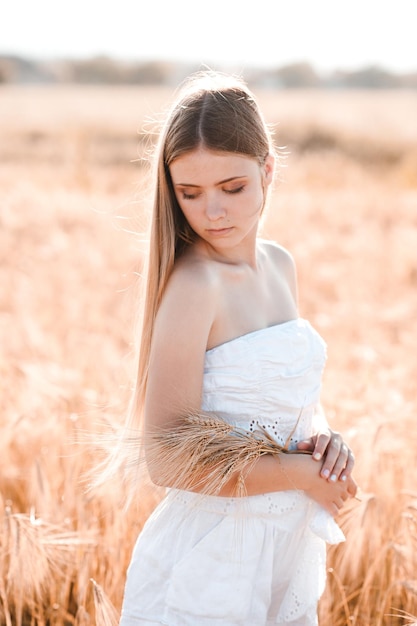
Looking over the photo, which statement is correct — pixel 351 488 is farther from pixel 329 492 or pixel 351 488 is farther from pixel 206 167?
pixel 206 167

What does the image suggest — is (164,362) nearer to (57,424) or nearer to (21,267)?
(57,424)

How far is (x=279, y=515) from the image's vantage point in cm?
160

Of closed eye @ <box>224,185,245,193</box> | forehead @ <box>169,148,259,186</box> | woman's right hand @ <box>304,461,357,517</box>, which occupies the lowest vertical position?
woman's right hand @ <box>304,461,357,517</box>

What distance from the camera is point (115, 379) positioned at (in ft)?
8.81

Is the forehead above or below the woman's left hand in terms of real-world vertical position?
above

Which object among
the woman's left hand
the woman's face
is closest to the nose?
the woman's face

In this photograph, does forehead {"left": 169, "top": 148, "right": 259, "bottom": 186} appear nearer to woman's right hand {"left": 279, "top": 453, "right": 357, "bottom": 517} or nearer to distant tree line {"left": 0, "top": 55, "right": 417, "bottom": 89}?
woman's right hand {"left": 279, "top": 453, "right": 357, "bottom": 517}

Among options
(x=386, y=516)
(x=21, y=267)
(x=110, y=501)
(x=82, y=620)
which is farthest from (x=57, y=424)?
(x=21, y=267)

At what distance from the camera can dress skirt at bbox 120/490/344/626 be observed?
5.04ft

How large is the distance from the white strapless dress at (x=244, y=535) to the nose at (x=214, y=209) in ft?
0.80

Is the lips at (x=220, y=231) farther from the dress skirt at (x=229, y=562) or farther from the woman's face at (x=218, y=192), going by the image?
the dress skirt at (x=229, y=562)

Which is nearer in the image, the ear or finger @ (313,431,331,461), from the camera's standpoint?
finger @ (313,431,331,461)

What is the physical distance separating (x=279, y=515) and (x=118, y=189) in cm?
924

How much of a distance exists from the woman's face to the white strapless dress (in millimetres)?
219
